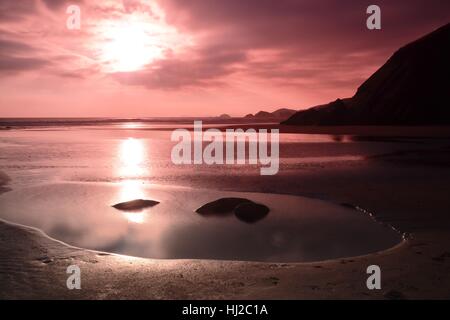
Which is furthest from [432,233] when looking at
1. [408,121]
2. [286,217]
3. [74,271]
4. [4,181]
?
[408,121]

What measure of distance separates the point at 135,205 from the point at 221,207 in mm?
3194

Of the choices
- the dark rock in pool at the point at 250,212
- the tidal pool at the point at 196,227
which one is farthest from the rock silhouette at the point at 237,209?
the tidal pool at the point at 196,227

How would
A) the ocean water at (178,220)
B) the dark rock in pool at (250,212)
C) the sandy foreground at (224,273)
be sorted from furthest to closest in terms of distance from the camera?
the dark rock in pool at (250,212) < the ocean water at (178,220) < the sandy foreground at (224,273)

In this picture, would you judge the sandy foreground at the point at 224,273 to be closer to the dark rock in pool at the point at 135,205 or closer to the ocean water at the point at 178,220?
the ocean water at the point at 178,220

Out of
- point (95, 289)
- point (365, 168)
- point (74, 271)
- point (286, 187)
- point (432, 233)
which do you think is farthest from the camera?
point (365, 168)

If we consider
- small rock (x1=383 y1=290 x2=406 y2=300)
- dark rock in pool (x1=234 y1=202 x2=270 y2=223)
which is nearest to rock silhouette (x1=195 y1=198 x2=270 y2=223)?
dark rock in pool (x1=234 y1=202 x2=270 y2=223)

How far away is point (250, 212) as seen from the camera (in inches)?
503

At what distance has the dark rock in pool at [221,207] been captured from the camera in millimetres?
13125

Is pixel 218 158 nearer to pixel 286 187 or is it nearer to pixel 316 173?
pixel 316 173

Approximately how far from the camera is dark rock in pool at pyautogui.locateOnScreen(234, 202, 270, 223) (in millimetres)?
12438

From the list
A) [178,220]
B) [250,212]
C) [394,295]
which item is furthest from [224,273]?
[250,212]

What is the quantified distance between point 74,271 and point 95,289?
1101mm

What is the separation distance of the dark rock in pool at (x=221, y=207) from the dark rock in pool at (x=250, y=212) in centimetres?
39

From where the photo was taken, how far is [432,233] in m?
10.1
